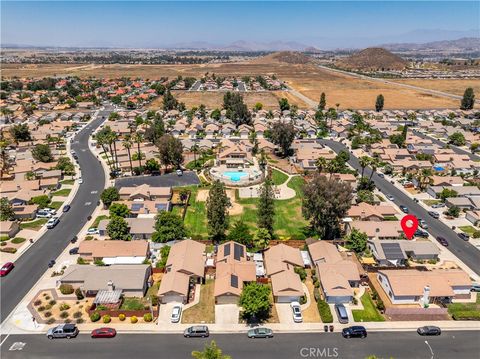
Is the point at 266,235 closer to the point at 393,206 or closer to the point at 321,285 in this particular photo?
the point at 321,285

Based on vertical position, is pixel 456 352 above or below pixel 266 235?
below

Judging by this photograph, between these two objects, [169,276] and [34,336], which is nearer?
[34,336]

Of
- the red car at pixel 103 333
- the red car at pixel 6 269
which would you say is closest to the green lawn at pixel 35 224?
the red car at pixel 6 269

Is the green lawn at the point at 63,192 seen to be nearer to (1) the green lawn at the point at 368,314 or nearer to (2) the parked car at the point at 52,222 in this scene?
(2) the parked car at the point at 52,222

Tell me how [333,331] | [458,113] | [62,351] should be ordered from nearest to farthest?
[62,351]
[333,331]
[458,113]

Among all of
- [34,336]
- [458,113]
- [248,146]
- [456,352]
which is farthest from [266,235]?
[458,113]

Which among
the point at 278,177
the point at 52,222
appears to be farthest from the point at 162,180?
the point at 278,177
